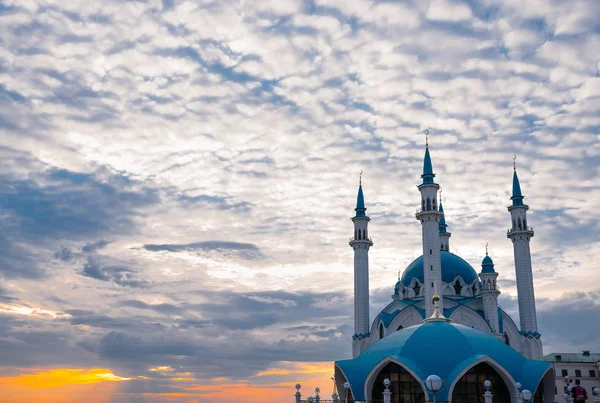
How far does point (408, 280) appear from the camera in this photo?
249ft

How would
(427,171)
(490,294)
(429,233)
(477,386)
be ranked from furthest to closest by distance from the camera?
(490,294) → (427,171) → (429,233) → (477,386)

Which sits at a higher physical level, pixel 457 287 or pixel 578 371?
pixel 457 287

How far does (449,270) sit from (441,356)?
36656 millimetres

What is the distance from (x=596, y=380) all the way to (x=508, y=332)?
21331 millimetres

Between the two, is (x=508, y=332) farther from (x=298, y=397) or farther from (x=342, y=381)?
(x=298, y=397)

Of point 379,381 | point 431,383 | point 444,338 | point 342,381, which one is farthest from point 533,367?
point 431,383

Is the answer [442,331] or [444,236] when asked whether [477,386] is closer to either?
[442,331]

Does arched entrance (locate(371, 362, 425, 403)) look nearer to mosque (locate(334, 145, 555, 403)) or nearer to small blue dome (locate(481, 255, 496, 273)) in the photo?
mosque (locate(334, 145, 555, 403))

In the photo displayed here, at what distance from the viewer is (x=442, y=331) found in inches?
1672

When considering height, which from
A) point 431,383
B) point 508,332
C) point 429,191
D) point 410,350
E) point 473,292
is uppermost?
point 429,191

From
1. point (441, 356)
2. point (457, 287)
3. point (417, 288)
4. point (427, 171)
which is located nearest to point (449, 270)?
point (457, 287)

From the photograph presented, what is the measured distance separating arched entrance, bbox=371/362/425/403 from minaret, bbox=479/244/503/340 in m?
30.1

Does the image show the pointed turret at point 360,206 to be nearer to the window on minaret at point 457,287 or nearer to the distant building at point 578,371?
the window on minaret at point 457,287

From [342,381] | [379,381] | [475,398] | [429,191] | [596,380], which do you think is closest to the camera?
[475,398]
